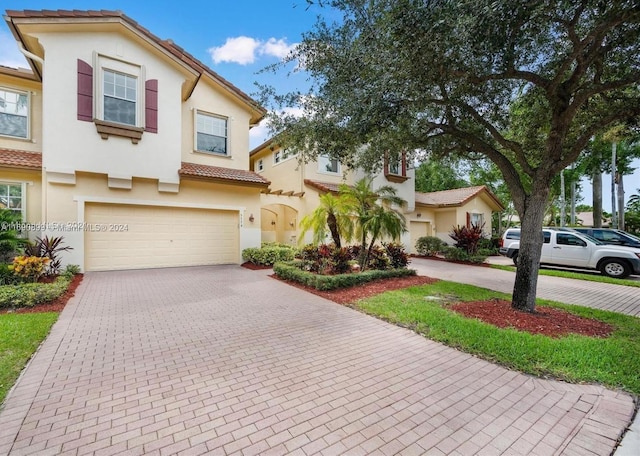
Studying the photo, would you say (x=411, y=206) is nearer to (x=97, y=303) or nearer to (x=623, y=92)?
(x=623, y=92)

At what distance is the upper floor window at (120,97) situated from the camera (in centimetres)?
1070

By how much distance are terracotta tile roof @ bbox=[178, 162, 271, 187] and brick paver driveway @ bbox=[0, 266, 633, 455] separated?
744 centimetres

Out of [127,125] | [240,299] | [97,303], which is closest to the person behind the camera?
→ [97,303]

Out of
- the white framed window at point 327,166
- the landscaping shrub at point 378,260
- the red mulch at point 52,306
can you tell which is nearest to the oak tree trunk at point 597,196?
the white framed window at point 327,166

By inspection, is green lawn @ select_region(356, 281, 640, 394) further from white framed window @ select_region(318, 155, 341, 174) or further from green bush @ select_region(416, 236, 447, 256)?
green bush @ select_region(416, 236, 447, 256)

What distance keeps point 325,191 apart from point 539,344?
11699 mm

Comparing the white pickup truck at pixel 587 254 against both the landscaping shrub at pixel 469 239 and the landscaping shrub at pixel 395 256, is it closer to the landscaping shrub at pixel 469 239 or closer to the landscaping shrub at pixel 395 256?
the landscaping shrub at pixel 469 239

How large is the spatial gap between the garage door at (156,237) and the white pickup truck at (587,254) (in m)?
12.3

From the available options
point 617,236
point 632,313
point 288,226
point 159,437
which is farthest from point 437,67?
point 617,236

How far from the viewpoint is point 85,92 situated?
10.2 metres

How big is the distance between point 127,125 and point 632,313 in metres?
16.2

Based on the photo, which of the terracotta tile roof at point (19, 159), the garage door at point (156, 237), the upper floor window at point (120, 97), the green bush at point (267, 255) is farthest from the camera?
the green bush at point (267, 255)

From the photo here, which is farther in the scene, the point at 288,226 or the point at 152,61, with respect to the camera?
the point at 288,226

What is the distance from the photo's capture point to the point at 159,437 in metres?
2.79
